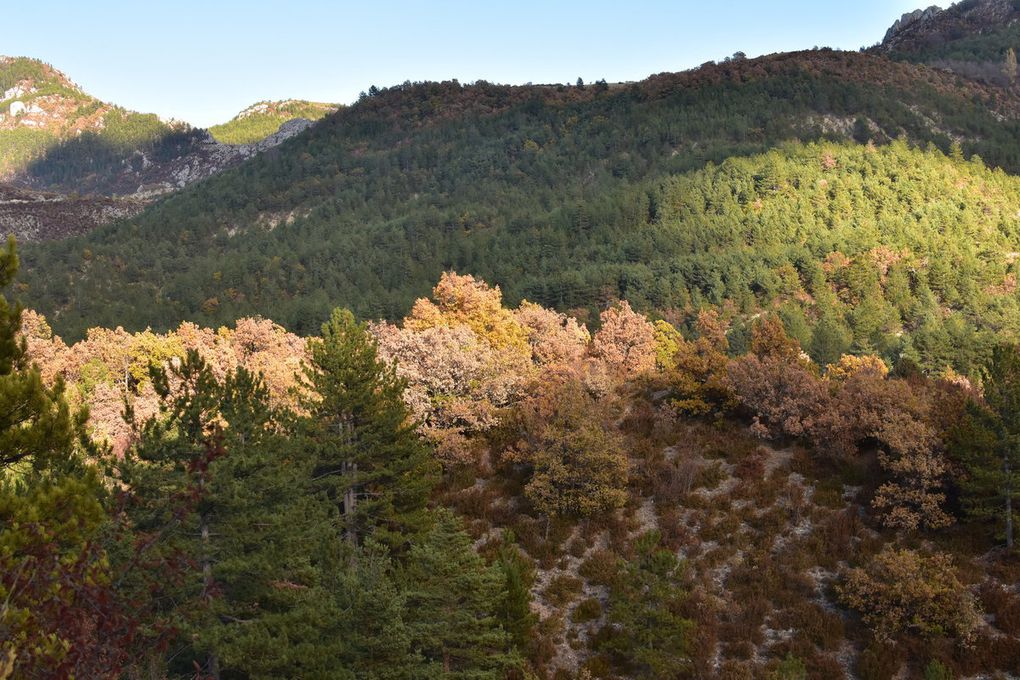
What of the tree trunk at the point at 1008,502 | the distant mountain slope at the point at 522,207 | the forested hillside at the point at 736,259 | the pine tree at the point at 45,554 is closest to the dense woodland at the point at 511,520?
the pine tree at the point at 45,554

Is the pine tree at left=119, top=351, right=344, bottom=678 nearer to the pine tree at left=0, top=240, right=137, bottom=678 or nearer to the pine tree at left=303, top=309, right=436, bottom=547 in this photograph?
the pine tree at left=0, top=240, right=137, bottom=678

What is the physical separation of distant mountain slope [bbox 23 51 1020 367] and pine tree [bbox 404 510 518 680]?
217ft

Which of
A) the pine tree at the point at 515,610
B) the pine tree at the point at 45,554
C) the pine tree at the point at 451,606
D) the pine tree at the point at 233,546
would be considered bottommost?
the pine tree at the point at 515,610

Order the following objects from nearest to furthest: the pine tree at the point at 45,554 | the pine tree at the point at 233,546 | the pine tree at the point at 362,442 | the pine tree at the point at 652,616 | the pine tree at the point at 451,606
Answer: the pine tree at the point at 45,554, the pine tree at the point at 233,546, the pine tree at the point at 451,606, the pine tree at the point at 652,616, the pine tree at the point at 362,442

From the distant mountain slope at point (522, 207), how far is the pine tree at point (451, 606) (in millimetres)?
66037

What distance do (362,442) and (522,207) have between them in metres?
118

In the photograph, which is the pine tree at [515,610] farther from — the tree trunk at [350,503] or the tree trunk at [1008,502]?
the tree trunk at [1008,502]

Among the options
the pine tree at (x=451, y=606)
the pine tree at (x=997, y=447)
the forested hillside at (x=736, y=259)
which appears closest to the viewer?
the pine tree at (x=451, y=606)

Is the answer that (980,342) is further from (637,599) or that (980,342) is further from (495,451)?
(637,599)

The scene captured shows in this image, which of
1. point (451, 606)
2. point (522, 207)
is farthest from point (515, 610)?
point (522, 207)

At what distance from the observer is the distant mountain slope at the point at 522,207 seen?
98188 millimetres

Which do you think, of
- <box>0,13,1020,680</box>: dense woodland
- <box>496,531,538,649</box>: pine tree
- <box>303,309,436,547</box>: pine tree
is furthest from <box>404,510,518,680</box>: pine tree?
<box>303,309,436,547</box>: pine tree

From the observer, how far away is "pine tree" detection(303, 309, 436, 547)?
2730 centimetres

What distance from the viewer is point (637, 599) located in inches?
894
